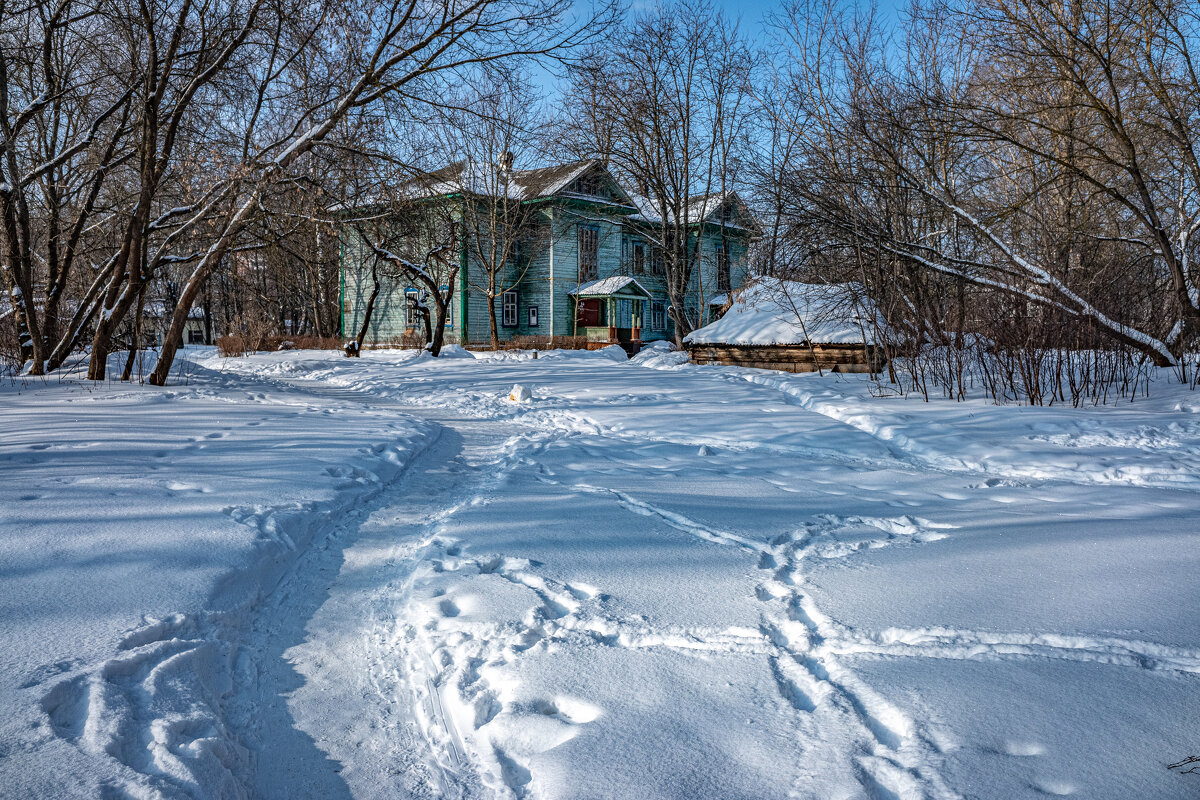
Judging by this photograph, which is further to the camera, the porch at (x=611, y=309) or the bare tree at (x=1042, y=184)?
the porch at (x=611, y=309)

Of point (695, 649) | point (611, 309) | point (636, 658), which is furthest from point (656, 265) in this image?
point (636, 658)

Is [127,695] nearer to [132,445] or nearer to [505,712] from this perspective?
[505,712]

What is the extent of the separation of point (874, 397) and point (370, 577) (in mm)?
8452

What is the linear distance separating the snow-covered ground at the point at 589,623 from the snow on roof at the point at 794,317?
7.74 metres

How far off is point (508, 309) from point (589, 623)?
92.1 ft

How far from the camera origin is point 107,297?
11.4 m

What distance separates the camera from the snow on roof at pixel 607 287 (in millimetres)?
28906

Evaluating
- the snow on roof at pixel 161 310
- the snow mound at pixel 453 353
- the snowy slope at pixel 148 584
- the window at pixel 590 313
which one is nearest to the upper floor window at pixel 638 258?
the window at pixel 590 313

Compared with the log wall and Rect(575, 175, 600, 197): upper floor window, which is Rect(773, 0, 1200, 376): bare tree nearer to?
the log wall

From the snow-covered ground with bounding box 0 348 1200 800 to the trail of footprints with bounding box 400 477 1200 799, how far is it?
1 cm

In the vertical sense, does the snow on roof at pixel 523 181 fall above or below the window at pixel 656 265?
above

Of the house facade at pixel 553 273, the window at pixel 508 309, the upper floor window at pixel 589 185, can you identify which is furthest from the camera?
the window at pixel 508 309

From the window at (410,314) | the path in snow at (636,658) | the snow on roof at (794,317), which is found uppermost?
the window at (410,314)

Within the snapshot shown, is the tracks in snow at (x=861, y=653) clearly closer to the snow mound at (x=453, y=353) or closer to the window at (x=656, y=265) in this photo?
the snow mound at (x=453, y=353)
